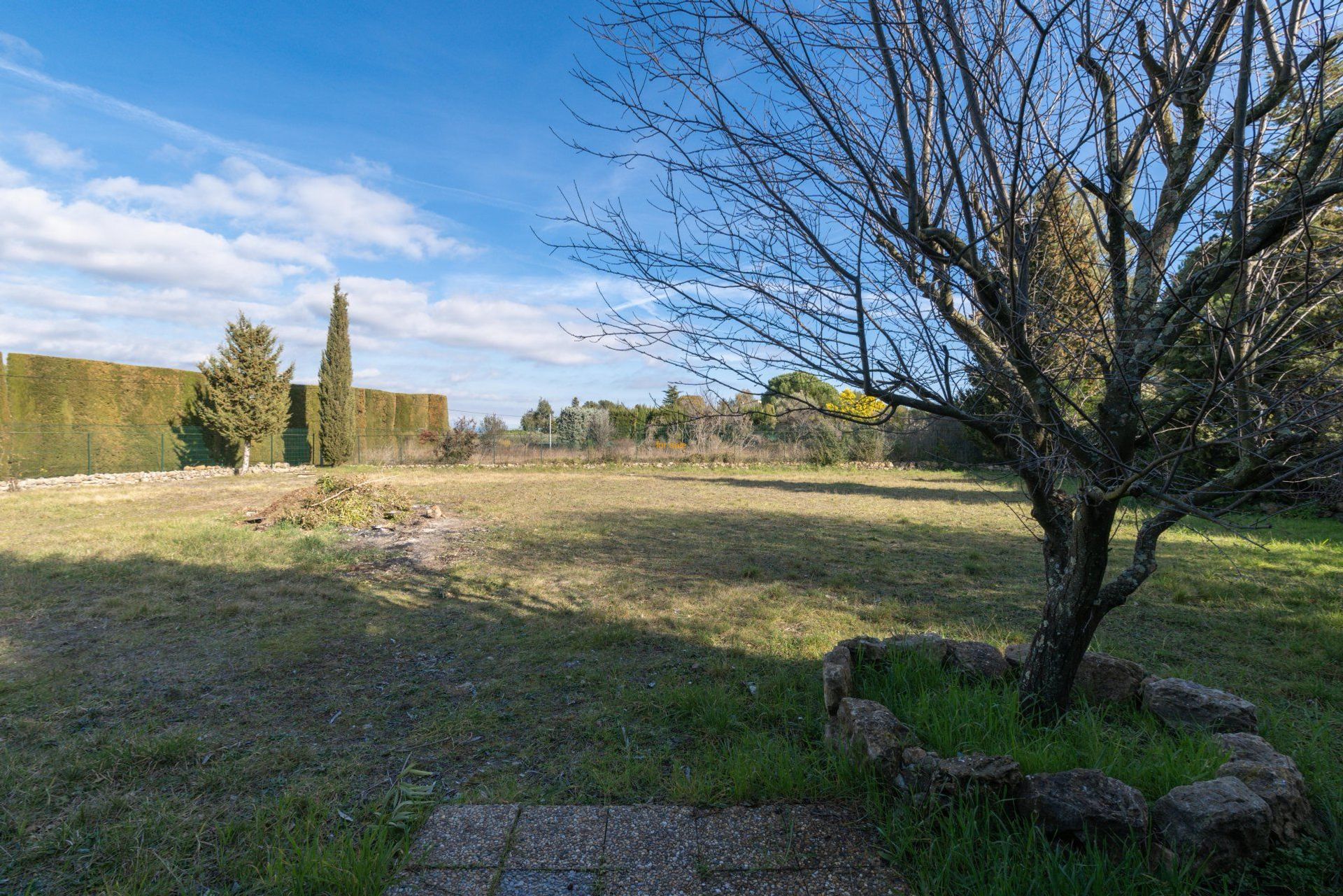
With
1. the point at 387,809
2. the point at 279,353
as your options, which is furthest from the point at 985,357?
the point at 279,353

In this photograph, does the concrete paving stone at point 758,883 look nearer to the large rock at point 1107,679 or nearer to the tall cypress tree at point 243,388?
the large rock at point 1107,679

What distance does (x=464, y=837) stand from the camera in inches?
82.8

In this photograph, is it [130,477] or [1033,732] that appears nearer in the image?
[1033,732]

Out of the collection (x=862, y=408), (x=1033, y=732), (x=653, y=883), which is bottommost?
(x=653, y=883)

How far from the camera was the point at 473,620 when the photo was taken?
465 centimetres

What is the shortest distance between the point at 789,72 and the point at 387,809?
9.53ft

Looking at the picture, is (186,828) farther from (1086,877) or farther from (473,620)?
(1086,877)

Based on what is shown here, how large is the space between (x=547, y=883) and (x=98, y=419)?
61.8ft

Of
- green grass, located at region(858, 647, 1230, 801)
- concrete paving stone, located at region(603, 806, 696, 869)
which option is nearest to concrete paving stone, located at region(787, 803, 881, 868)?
concrete paving stone, located at region(603, 806, 696, 869)

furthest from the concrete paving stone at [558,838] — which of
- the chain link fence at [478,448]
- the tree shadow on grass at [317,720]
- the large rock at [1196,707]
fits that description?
the chain link fence at [478,448]

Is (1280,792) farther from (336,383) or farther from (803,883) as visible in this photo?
(336,383)

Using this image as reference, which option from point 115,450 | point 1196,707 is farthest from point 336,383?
point 1196,707

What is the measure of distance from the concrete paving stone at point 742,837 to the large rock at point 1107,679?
1635 millimetres

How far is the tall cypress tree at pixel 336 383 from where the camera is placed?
60.0 ft
